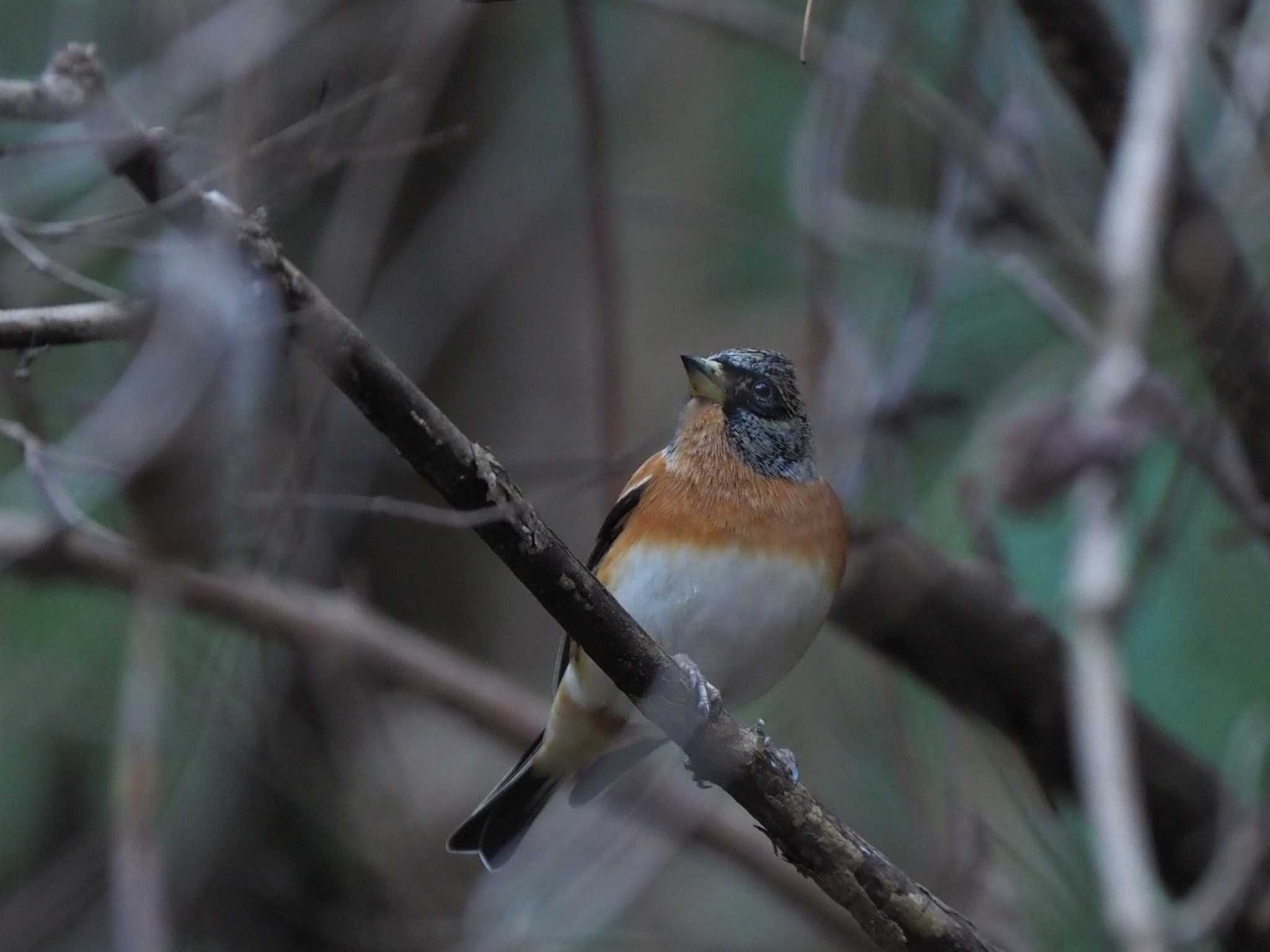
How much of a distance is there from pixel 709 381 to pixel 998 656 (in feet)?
3.65

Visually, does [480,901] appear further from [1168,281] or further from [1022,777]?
[1168,281]

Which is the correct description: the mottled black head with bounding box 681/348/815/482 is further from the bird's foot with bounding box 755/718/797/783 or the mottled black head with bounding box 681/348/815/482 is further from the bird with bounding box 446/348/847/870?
the bird's foot with bounding box 755/718/797/783

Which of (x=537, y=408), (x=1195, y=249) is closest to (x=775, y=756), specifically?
(x=1195, y=249)

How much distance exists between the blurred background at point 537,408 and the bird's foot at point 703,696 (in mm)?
688

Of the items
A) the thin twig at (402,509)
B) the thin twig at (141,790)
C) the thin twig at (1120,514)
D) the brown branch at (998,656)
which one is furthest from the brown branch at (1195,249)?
the thin twig at (141,790)

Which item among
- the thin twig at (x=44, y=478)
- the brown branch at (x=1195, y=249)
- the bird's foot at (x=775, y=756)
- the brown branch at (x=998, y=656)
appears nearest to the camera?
the bird's foot at (x=775, y=756)

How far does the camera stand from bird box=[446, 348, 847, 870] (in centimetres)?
292

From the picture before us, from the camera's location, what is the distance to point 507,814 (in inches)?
130

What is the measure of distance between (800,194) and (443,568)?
2169 mm

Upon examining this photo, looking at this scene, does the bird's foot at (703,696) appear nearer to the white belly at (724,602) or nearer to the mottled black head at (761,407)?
the white belly at (724,602)

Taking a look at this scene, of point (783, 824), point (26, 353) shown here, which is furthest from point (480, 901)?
point (26, 353)

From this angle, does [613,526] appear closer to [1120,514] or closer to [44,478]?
[44,478]

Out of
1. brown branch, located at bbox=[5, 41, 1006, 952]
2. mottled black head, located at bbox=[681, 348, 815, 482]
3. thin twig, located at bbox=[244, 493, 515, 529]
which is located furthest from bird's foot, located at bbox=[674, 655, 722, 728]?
mottled black head, located at bbox=[681, 348, 815, 482]

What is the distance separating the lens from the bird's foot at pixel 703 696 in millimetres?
2236
